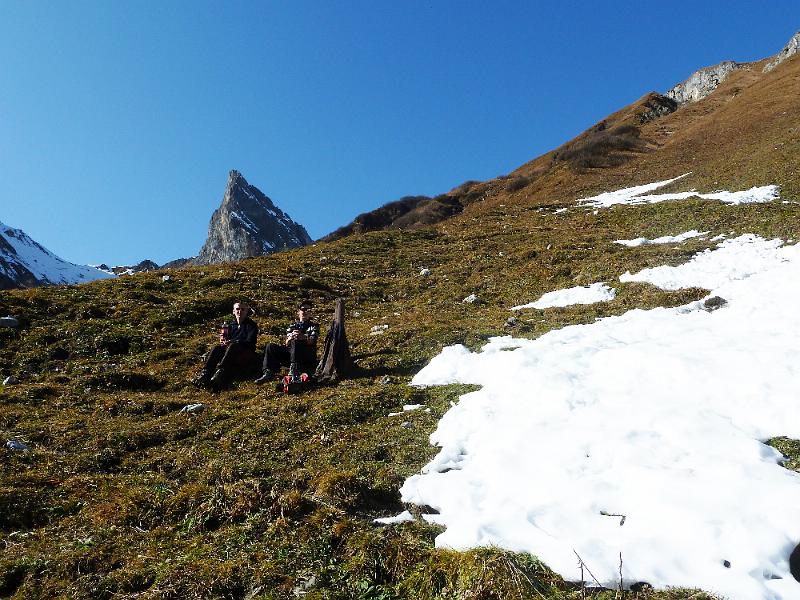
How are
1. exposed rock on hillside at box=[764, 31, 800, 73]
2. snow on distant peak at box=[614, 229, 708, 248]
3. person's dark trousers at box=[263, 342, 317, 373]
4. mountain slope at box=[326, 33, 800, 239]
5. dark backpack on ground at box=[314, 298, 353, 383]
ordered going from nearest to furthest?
dark backpack on ground at box=[314, 298, 353, 383] < person's dark trousers at box=[263, 342, 317, 373] < snow on distant peak at box=[614, 229, 708, 248] < mountain slope at box=[326, 33, 800, 239] < exposed rock on hillside at box=[764, 31, 800, 73]

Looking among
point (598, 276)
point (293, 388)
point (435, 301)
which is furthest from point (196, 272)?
point (598, 276)

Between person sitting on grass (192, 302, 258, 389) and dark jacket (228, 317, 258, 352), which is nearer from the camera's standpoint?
person sitting on grass (192, 302, 258, 389)

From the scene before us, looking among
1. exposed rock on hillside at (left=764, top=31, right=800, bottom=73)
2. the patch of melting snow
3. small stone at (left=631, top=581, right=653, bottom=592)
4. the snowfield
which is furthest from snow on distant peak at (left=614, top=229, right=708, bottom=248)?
exposed rock on hillside at (left=764, top=31, right=800, bottom=73)

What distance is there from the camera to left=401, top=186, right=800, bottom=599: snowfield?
464 cm

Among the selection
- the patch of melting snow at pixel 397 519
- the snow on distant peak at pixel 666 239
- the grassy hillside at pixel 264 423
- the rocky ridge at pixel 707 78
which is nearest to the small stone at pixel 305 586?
the grassy hillside at pixel 264 423

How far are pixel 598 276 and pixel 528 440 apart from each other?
12771 mm

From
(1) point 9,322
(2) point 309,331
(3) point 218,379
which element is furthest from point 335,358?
(1) point 9,322

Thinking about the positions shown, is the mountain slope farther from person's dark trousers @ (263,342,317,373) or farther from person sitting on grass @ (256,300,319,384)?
person's dark trousers @ (263,342,317,373)

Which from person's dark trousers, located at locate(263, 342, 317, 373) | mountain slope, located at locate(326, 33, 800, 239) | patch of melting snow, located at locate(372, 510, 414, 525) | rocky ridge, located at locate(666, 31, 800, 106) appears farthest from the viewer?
rocky ridge, located at locate(666, 31, 800, 106)

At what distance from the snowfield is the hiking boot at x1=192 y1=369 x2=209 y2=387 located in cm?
589

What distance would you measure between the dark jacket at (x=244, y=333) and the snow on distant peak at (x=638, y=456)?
16.9 ft

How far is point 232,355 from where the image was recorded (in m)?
13.0

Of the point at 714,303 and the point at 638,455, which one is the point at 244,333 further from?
the point at 714,303

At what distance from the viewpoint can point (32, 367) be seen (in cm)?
1355
